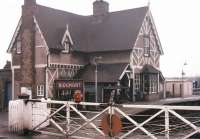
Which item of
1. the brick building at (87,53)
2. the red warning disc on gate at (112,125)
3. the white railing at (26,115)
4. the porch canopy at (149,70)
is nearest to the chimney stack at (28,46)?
the brick building at (87,53)

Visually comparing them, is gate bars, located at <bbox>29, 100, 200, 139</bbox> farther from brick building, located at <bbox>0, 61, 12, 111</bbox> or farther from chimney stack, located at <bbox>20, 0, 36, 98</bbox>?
brick building, located at <bbox>0, 61, 12, 111</bbox>

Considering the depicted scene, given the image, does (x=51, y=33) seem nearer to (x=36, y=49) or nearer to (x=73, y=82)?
(x=36, y=49)

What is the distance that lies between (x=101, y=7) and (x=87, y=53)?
18.1ft

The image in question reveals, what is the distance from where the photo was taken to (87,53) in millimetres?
36594

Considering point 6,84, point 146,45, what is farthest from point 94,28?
point 6,84

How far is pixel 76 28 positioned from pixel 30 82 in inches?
323

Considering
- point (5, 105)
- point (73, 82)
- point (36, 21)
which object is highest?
point (36, 21)

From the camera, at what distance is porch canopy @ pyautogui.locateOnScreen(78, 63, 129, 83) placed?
3169cm

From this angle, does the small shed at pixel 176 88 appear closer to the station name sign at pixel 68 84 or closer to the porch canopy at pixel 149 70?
the porch canopy at pixel 149 70

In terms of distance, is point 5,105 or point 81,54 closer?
point 5,105

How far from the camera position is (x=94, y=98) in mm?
31719

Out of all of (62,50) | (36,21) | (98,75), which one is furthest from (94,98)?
(36,21)

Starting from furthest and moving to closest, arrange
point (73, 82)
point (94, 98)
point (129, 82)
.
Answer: point (129, 82), point (94, 98), point (73, 82)

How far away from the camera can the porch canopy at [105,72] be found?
31.7 m
